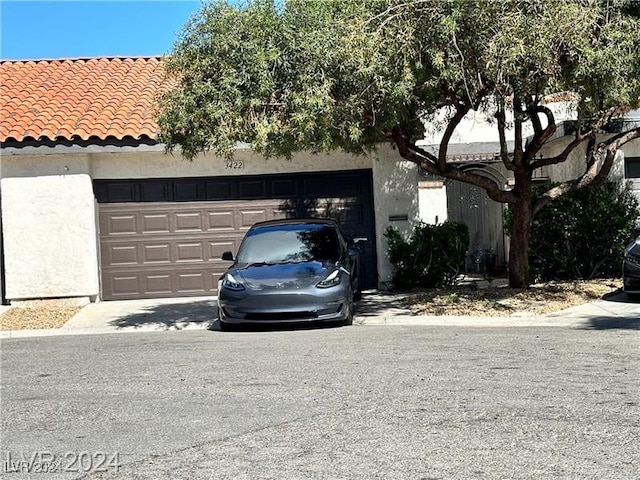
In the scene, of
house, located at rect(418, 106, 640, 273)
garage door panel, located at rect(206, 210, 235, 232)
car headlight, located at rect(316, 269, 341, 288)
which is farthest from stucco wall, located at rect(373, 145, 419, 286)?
car headlight, located at rect(316, 269, 341, 288)

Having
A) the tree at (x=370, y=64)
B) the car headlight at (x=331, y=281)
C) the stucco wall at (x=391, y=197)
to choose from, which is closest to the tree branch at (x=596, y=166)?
the tree at (x=370, y=64)

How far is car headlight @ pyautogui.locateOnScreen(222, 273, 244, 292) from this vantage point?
10500 millimetres

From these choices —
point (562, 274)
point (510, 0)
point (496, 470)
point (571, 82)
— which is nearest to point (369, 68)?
point (510, 0)

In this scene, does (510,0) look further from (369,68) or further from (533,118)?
(533,118)

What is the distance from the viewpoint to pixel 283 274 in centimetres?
1060

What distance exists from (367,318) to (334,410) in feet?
19.5

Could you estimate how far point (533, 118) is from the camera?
1259 cm

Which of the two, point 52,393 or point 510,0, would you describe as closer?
point 52,393

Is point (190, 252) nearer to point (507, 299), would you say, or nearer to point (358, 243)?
point (358, 243)

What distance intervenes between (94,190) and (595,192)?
988 cm

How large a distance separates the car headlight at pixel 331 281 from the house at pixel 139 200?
4906mm

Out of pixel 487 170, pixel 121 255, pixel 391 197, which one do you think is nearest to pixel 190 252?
pixel 121 255

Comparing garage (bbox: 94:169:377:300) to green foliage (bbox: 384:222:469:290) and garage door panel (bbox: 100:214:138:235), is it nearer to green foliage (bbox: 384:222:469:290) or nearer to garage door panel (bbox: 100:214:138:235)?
garage door panel (bbox: 100:214:138:235)

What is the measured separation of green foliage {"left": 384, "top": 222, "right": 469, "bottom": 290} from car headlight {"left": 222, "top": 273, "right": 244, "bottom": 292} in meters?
5.08
